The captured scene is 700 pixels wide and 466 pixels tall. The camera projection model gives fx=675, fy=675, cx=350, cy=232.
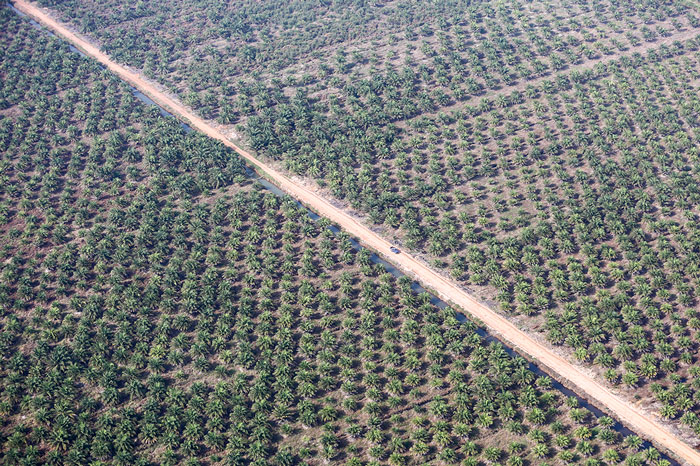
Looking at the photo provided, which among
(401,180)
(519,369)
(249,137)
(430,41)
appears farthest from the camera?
(430,41)

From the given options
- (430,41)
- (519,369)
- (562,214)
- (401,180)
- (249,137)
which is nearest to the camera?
(519,369)

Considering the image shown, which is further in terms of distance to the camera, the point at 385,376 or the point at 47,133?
the point at 47,133

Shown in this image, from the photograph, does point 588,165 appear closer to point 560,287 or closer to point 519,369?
point 560,287

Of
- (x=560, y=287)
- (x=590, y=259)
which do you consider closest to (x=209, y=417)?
(x=560, y=287)

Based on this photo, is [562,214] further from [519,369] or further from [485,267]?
[519,369]

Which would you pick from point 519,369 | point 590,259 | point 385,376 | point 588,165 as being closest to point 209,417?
point 385,376

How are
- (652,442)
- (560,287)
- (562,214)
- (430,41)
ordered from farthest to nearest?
(430,41) < (562,214) < (560,287) < (652,442)
